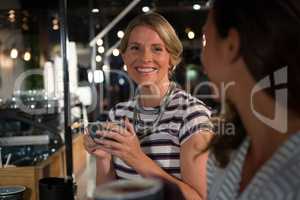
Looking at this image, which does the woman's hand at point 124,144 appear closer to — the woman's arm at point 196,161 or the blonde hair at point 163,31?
the woman's arm at point 196,161

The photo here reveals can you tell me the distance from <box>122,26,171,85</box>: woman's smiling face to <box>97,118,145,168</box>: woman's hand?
20cm

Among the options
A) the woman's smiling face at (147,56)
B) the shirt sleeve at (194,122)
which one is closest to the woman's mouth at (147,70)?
the woman's smiling face at (147,56)

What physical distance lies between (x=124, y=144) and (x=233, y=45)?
1.29ft

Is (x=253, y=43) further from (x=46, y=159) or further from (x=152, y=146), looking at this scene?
(x=46, y=159)

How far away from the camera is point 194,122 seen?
981mm

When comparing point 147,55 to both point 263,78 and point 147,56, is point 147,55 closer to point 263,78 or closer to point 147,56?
point 147,56

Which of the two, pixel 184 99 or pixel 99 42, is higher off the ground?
pixel 99 42

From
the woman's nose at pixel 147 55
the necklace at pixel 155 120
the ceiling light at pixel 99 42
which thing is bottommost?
the necklace at pixel 155 120

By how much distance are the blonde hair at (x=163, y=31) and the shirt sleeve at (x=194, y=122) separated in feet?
0.58

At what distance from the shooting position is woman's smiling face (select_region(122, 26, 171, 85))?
1.07 metres

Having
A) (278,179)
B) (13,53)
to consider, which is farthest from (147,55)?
(13,53)

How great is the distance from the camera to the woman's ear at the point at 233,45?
2.03ft

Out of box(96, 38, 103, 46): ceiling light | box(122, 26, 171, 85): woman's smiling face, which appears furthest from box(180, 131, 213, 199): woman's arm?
box(96, 38, 103, 46): ceiling light

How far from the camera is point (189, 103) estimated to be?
3.34ft
